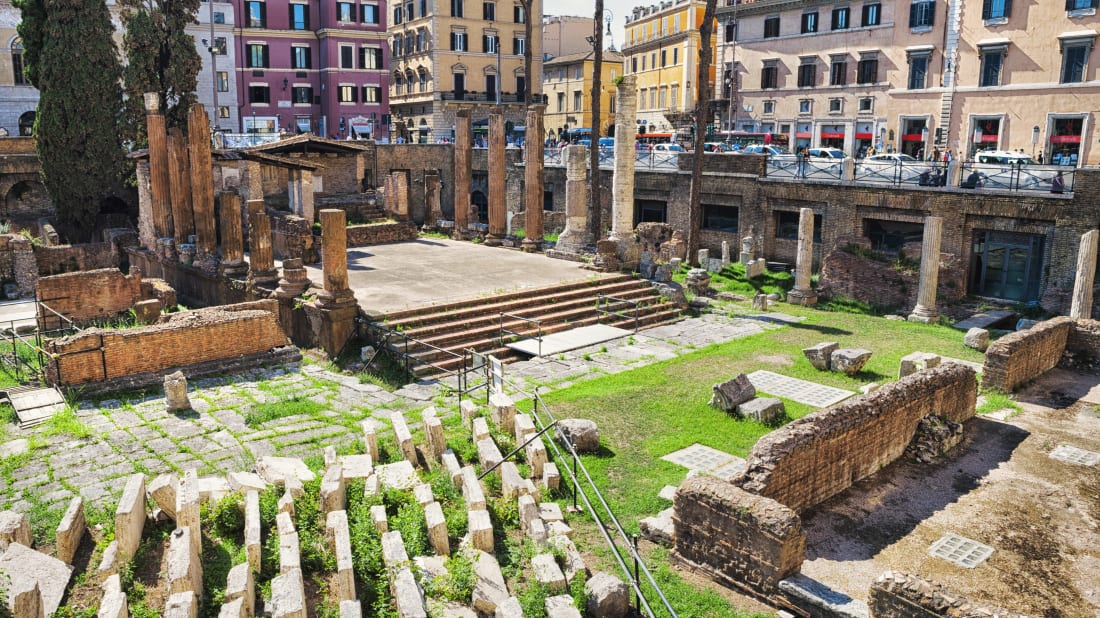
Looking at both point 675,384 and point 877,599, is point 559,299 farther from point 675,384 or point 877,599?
point 877,599

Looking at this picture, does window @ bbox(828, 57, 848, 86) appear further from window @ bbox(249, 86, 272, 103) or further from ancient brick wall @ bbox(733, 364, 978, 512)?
ancient brick wall @ bbox(733, 364, 978, 512)

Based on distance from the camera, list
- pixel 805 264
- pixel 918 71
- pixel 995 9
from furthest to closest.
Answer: pixel 918 71
pixel 995 9
pixel 805 264

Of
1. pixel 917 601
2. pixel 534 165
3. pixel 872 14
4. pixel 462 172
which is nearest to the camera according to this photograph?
pixel 917 601

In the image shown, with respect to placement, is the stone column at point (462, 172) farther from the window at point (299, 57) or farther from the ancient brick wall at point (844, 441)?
the window at point (299, 57)

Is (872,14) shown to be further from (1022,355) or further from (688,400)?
(688,400)

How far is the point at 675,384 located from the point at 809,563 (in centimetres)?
648

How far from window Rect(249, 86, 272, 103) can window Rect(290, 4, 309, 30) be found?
12.7ft

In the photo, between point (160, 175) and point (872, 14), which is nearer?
point (160, 175)

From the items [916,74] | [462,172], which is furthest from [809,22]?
[462,172]

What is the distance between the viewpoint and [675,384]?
1545 cm

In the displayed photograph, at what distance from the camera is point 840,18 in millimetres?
42219

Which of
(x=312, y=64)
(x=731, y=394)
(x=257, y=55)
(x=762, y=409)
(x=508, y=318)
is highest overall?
(x=257, y=55)

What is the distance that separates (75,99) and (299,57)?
67.6 feet

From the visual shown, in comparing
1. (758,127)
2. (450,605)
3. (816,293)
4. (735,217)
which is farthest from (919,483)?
(758,127)
